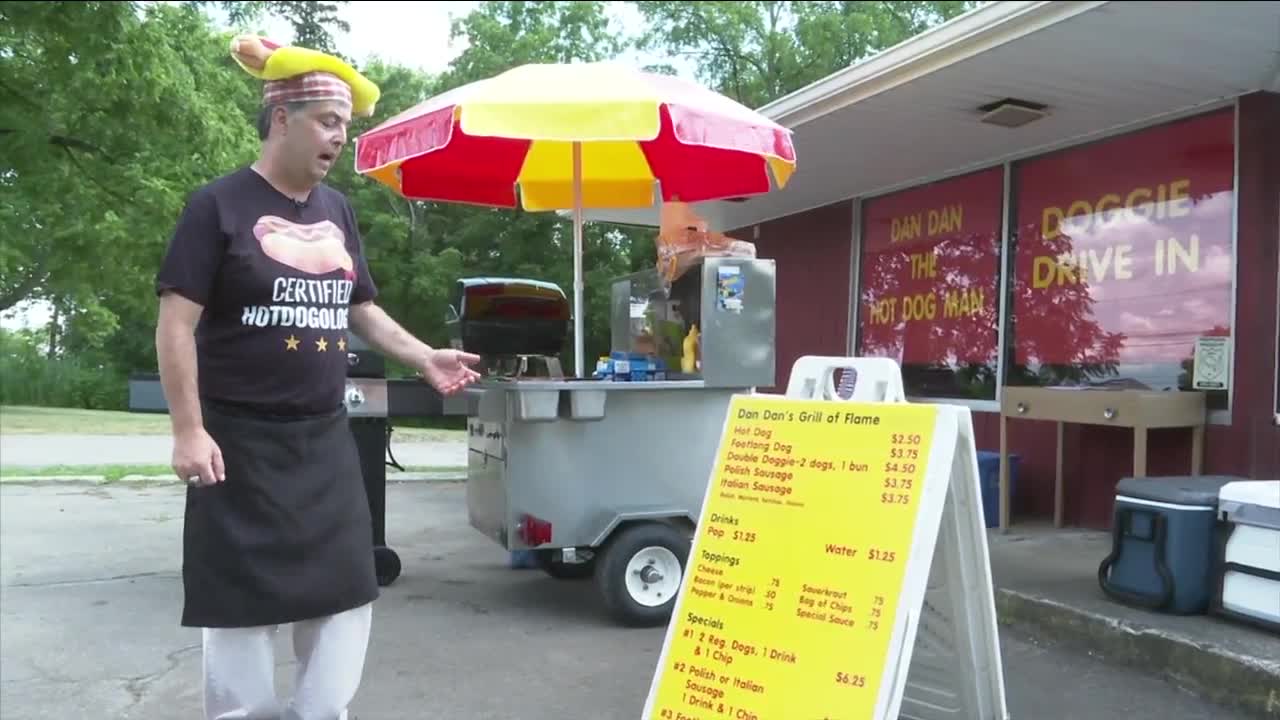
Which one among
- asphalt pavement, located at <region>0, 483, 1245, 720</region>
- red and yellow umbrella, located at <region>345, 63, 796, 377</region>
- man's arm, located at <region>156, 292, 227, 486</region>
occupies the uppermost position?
red and yellow umbrella, located at <region>345, 63, 796, 377</region>

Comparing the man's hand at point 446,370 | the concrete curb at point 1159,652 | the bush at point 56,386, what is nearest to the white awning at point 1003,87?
the man's hand at point 446,370

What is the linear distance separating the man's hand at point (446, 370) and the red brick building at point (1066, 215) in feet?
8.29

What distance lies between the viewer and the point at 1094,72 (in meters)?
5.22

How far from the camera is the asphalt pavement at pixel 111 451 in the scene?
1379 centimetres

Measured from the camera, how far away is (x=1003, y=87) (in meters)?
5.59

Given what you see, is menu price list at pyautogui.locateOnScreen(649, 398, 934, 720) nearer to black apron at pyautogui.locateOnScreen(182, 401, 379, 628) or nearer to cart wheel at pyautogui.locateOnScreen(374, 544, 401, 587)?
black apron at pyautogui.locateOnScreen(182, 401, 379, 628)

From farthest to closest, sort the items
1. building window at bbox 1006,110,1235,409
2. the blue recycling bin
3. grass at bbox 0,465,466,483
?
grass at bbox 0,465,466,483, the blue recycling bin, building window at bbox 1006,110,1235,409

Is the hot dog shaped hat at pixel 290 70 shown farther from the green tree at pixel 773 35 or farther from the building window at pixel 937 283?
the green tree at pixel 773 35

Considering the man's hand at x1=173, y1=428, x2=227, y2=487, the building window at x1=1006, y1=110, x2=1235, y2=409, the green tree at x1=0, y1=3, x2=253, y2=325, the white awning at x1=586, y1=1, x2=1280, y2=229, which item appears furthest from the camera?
the green tree at x1=0, y1=3, x2=253, y2=325

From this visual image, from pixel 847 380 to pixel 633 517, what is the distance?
2.01 metres

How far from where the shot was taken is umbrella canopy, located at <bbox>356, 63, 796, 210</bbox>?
476 centimetres

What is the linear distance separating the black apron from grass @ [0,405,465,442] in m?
16.4

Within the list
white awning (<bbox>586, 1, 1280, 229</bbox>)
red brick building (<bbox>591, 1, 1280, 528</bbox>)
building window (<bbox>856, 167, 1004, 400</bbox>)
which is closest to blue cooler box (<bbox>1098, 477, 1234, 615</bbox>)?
red brick building (<bbox>591, 1, 1280, 528</bbox>)

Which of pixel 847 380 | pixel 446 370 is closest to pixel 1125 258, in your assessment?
pixel 847 380
